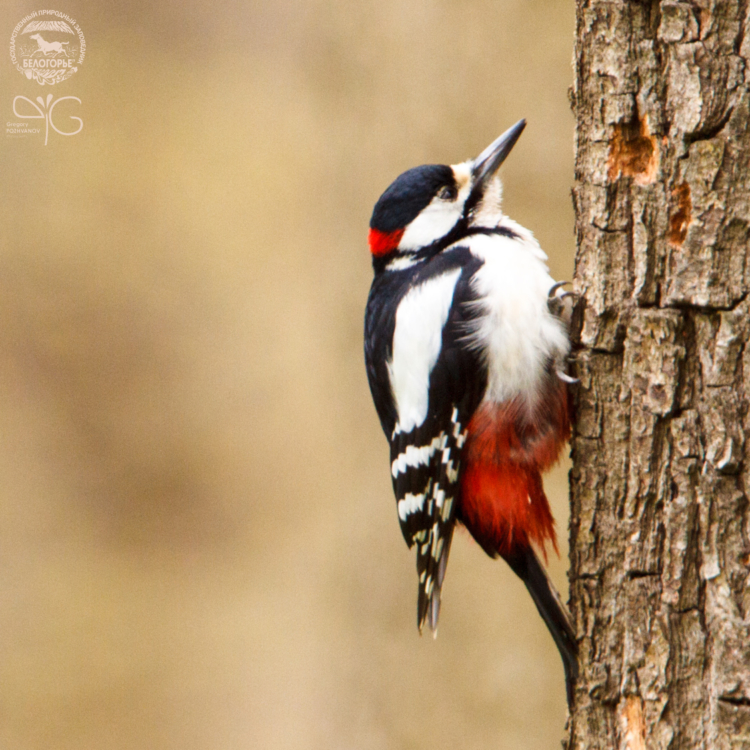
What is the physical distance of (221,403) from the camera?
191 inches

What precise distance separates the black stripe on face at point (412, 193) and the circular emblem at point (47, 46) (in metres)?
2.56

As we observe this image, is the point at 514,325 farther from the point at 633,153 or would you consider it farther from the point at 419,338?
the point at 633,153

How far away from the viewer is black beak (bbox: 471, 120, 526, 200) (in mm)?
2510

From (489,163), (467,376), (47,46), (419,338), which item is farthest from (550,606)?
(47,46)

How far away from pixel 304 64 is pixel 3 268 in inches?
81.6

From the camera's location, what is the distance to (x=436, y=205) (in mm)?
2477

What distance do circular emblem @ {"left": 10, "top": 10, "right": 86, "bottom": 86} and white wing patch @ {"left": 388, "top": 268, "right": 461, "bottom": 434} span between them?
113 inches

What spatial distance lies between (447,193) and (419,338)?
50 cm

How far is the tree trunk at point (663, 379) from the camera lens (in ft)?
5.32

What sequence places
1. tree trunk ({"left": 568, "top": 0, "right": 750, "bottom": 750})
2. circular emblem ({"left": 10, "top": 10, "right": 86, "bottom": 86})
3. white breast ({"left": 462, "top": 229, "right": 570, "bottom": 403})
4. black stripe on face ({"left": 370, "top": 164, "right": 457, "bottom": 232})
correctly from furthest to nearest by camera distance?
circular emblem ({"left": 10, "top": 10, "right": 86, "bottom": 86}) → black stripe on face ({"left": 370, "top": 164, "right": 457, "bottom": 232}) → white breast ({"left": 462, "top": 229, "right": 570, "bottom": 403}) → tree trunk ({"left": 568, "top": 0, "right": 750, "bottom": 750})

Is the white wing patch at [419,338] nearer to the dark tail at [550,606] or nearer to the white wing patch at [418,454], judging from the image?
the white wing patch at [418,454]

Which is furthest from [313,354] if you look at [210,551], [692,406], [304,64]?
[692,406]

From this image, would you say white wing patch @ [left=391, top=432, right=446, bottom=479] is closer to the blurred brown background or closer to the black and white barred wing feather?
the black and white barred wing feather

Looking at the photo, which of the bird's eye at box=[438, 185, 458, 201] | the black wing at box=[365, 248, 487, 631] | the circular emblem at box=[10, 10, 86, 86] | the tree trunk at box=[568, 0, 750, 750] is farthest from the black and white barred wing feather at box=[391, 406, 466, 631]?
the circular emblem at box=[10, 10, 86, 86]
